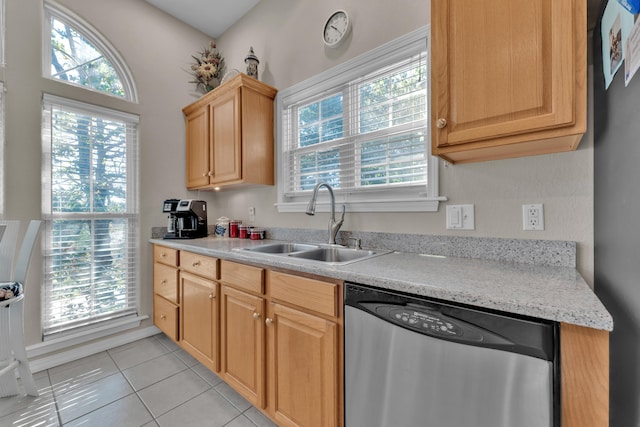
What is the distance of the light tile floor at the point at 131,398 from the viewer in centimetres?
148

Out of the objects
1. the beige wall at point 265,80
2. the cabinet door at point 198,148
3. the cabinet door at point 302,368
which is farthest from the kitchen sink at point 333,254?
the cabinet door at point 198,148

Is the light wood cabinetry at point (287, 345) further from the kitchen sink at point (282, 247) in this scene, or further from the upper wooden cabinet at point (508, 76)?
the upper wooden cabinet at point (508, 76)

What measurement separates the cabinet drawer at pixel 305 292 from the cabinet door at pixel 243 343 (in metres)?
0.17

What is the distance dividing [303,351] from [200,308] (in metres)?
0.98

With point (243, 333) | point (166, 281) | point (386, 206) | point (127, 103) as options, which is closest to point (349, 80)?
point (386, 206)

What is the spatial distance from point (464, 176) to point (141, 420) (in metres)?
2.19

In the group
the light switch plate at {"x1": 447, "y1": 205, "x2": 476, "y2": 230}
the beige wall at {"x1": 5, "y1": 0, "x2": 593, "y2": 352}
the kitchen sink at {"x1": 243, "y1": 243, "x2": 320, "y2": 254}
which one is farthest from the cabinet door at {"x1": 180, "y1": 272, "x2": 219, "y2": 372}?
the light switch plate at {"x1": 447, "y1": 205, "x2": 476, "y2": 230}

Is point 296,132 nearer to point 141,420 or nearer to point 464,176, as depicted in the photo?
point 464,176

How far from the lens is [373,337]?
0.97 m

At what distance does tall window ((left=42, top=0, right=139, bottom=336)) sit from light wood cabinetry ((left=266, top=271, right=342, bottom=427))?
183 centimetres

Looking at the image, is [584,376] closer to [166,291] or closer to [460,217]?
[460,217]

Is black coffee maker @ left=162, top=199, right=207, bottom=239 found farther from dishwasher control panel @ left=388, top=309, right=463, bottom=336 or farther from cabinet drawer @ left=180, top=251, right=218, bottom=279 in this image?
dishwasher control panel @ left=388, top=309, right=463, bottom=336

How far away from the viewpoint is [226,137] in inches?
88.9

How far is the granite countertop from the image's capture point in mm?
655
